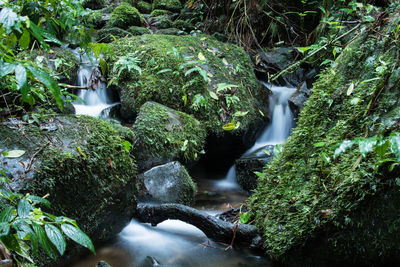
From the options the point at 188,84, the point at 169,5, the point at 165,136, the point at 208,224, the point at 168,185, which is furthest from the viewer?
the point at 169,5

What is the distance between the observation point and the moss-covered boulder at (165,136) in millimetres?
4414

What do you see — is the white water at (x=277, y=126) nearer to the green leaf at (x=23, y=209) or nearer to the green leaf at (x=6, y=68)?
the green leaf at (x=23, y=209)

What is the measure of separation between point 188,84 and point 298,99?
2253mm

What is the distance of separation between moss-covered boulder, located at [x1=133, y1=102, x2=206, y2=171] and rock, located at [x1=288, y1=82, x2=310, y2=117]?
203cm

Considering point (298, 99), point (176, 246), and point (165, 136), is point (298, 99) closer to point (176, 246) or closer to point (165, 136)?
point (165, 136)

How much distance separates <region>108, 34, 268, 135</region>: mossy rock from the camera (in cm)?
525

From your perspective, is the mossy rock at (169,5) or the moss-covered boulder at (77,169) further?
the mossy rock at (169,5)

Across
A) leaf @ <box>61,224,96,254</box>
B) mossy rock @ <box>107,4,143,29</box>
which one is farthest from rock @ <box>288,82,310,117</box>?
leaf @ <box>61,224,96,254</box>

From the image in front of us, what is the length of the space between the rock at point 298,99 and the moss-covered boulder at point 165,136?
203cm

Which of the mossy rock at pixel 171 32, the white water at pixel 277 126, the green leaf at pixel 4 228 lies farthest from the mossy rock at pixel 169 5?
the green leaf at pixel 4 228

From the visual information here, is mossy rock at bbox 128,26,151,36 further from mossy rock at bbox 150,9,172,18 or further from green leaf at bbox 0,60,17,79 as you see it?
green leaf at bbox 0,60,17,79

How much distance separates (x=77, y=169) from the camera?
9.49ft

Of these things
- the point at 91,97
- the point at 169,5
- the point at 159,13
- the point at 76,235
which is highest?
the point at 169,5

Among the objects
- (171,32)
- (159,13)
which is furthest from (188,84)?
(159,13)
